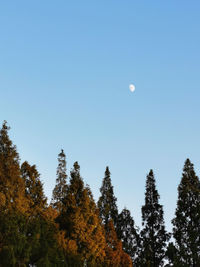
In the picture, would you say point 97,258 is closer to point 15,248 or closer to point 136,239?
point 15,248

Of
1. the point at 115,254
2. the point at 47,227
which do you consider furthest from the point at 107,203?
the point at 47,227

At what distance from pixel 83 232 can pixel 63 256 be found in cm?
245

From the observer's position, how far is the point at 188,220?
4544cm

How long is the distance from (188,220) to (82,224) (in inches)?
765

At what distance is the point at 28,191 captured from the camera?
3375 centimetres

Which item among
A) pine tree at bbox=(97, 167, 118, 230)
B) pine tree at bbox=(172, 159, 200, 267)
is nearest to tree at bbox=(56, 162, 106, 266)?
pine tree at bbox=(172, 159, 200, 267)

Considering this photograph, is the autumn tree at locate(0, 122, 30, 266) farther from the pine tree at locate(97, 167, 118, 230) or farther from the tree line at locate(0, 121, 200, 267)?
the pine tree at locate(97, 167, 118, 230)

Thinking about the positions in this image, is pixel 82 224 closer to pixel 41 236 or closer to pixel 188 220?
pixel 41 236

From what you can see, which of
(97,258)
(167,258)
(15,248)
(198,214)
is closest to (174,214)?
(198,214)

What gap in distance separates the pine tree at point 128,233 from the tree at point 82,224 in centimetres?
2172

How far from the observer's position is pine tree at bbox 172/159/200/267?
43062 millimetres

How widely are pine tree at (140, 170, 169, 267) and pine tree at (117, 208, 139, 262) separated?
1497 millimetres

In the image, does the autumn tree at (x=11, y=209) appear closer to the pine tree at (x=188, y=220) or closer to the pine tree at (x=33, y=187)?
the pine tree at (x=33, y=187)

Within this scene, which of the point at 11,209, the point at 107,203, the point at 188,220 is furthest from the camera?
the point at 107,203
